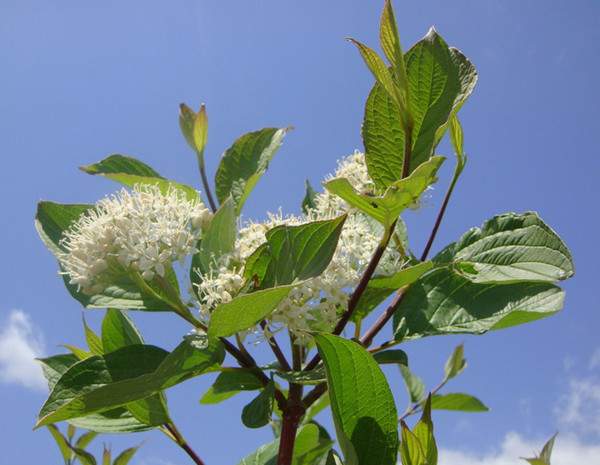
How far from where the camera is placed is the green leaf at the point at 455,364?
2.47m

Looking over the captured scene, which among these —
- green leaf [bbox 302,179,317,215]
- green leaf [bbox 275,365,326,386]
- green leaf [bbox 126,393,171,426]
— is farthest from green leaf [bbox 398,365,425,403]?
green leaf [bbox 275,365,326,386]

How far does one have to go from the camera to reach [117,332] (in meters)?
1.52

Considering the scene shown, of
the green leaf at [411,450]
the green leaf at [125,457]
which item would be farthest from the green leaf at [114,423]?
the green leaf at [411,450]

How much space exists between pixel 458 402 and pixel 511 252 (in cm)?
103

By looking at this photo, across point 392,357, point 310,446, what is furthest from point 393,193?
point 310,446

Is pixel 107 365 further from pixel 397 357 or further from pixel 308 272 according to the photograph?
pixel 397 357

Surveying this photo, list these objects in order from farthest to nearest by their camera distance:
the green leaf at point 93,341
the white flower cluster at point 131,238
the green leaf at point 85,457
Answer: the green leaf at point 85,457 → the green leaf at point 93,341 → the white flower cluster at point 131,238

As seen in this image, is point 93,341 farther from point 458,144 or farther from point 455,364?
point 455,364

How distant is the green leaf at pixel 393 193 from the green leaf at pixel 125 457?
3.78ft

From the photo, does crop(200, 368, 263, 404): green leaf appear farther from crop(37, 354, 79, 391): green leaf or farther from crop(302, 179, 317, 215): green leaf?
crop(302, 179, 317, 215): green leaf

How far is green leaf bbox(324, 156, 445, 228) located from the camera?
1116mm

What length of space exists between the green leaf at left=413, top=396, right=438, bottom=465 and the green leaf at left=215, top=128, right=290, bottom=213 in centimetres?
74

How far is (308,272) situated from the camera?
1.16m

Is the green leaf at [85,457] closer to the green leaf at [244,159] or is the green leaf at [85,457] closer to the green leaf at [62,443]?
the green leaf at [62,443]
